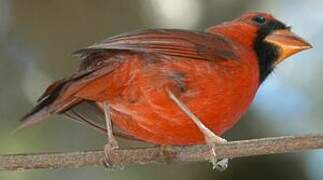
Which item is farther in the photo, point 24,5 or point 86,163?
point 24,5

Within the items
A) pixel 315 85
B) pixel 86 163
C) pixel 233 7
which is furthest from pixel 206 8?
pixel 86 163

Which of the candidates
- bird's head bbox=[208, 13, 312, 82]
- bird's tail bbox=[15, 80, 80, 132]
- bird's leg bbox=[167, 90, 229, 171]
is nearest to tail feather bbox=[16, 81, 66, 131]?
bird's tail bbox=[15, 80, 80, 132]

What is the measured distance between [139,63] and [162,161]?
1.24 feet

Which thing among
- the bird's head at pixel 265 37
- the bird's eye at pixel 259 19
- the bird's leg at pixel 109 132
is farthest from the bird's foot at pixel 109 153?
the bird's eye at pixel 259 19

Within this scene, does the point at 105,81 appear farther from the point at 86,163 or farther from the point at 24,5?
the point at 24,5

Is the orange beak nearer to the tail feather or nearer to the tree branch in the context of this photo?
the tree branch

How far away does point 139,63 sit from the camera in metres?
2.47

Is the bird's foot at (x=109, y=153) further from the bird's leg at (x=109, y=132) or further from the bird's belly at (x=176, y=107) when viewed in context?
the bird's belly at (x=176, y=107)

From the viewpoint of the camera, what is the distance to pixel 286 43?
2.67 metres

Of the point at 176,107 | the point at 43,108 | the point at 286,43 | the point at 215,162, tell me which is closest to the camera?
the point at 215,162

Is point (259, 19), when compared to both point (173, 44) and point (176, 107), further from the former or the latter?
point (176, 107)

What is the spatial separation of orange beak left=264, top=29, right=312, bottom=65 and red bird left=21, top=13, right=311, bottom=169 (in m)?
0.15

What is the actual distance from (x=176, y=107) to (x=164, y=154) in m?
0.20

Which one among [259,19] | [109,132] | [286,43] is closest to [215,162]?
[109,132]
